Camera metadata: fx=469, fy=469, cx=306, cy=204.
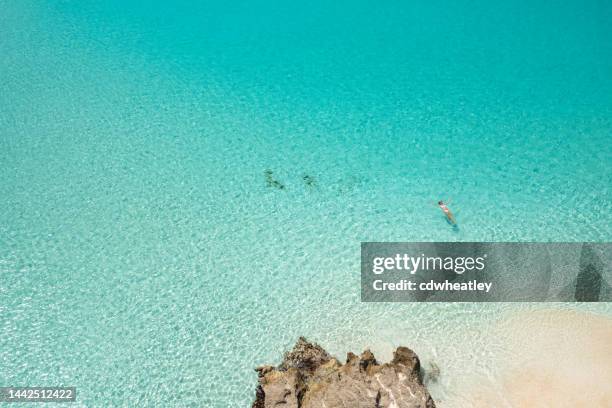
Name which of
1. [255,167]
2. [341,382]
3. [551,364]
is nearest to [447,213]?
[551,364]

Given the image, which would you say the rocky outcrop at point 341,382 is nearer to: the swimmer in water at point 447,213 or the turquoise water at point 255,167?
the turquoise water at point 255,167

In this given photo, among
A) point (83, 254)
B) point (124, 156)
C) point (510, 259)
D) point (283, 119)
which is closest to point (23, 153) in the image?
point (124, 156)

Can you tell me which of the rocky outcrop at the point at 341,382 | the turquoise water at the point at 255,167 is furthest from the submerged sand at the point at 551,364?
the rocky outcrop at the point at 341,382

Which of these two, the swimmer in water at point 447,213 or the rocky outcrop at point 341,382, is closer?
the rocky outcrop at point 341,382

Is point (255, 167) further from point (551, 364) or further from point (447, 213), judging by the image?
point (551, 364)

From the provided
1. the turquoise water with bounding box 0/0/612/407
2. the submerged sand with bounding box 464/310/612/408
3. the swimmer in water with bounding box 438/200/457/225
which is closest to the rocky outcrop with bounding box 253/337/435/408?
the turquoise water with bounding box 0/0/612/407
